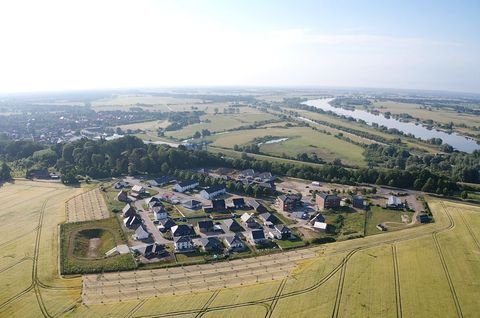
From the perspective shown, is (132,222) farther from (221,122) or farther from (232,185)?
(221,122)

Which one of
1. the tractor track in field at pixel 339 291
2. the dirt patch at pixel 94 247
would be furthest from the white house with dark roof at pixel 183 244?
the tractor track in field at pixel 339 291

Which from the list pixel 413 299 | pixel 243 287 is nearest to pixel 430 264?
pixel 413 299

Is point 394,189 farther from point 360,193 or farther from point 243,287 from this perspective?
point 243,287

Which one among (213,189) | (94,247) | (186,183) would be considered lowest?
(94,247)

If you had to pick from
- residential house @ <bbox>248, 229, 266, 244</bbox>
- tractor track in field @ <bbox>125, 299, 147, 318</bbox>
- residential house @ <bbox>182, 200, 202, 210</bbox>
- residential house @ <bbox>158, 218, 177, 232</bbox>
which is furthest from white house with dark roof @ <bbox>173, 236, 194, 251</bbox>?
residential house @ <bbox>182, 200, 202, 210</bbox>

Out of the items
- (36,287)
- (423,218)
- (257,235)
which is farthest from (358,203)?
(36,287)

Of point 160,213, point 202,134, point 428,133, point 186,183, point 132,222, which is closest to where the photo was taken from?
point 132,222

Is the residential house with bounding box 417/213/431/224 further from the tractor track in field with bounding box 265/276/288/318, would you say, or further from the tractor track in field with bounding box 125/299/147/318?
the tractor track in field with bounding box 125/299/147/318
